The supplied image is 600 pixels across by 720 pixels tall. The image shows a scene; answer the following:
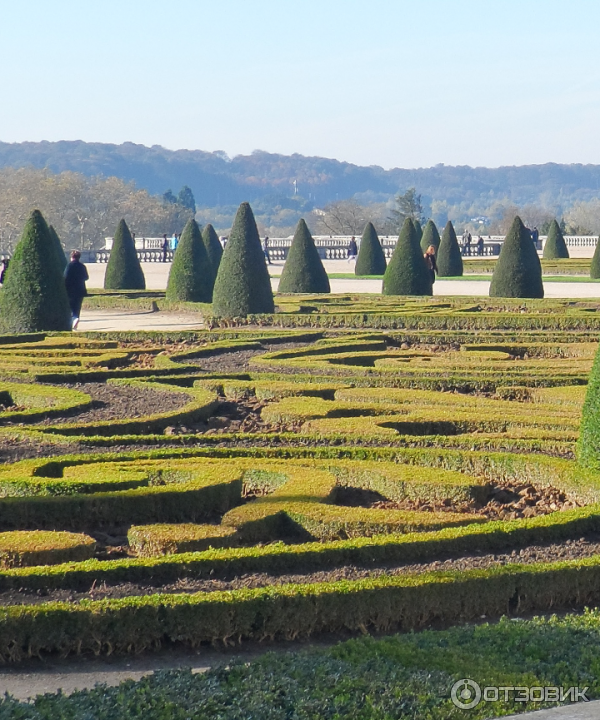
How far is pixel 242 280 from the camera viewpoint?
63.1 feet

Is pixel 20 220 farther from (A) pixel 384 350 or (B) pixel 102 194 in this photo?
(A) pixel 384 350

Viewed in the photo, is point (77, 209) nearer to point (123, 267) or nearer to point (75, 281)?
point (123, 267)

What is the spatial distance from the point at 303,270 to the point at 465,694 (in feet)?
73.4

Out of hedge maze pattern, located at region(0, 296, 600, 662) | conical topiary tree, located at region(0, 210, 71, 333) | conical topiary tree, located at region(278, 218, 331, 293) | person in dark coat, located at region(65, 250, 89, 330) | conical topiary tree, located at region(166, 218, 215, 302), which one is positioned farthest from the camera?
conical topiary tree, located at region(278, 218, 331, 293)

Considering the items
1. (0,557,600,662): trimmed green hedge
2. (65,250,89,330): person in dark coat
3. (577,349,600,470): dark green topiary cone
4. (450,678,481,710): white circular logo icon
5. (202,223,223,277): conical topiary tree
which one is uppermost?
(202,223,223,277): conical topiary tree

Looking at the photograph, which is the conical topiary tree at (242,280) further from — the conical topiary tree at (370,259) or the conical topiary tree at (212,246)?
the conical topiary tree at (370,259)

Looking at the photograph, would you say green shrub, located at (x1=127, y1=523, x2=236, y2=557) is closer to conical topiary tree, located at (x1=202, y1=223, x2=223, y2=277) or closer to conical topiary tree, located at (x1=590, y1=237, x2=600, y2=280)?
conical topiary tree, located at (x1=202, y1=223, x2=223, y2=277)

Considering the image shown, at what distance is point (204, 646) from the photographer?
484 centimetres

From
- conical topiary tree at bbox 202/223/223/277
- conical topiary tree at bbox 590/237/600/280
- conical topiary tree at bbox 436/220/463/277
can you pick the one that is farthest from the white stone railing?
conical topiary tree at bbox 202/223/223/277

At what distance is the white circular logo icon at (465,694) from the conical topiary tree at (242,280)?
15.3 meters

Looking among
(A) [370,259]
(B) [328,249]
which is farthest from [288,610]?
(B) [328,249]

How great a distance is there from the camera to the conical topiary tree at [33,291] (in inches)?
659

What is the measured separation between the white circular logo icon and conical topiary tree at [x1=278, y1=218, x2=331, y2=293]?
2201 centimetres

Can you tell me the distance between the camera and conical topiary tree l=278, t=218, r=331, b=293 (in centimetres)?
2580
